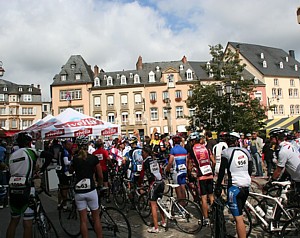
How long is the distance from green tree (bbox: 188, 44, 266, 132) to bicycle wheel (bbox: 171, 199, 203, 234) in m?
17.6

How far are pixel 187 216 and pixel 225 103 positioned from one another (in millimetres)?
17979

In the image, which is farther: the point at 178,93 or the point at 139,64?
the point at 139,64

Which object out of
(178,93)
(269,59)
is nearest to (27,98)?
(178,93)

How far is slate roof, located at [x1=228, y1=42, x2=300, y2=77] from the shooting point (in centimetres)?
6075

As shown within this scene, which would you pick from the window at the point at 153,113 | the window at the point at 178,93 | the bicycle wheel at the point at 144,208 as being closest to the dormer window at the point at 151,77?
the window at the point at 178,93

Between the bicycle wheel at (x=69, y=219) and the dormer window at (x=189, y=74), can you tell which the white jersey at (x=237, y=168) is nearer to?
the bicycle wheel at (x=69, y=219)

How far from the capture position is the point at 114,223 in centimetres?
588

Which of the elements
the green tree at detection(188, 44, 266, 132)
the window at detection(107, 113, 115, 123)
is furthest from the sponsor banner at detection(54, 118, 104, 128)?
the window at detection(107, 113, 115, 123)

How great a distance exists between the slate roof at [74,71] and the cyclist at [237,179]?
55290 millimetres

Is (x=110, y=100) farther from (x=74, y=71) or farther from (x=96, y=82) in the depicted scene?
(x=74, y=71)

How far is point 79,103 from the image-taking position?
190ft

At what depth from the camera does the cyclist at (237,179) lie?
4.93 m

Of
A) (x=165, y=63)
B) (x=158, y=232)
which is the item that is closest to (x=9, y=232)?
(x=158, y=232)

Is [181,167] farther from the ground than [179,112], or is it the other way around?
[179,112]
